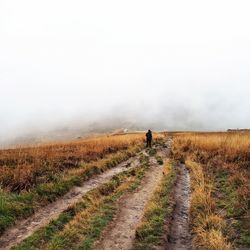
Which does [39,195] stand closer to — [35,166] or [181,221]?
[35,166]

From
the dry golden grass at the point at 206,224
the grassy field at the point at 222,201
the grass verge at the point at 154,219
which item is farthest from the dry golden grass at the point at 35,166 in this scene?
the dry golden grass at the point at 206,224

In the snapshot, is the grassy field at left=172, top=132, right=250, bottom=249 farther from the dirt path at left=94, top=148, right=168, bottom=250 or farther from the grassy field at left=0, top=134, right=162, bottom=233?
the grassy field at left=0, top=134, right=162, bottom=233

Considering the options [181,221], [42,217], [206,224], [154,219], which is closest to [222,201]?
[181,221]

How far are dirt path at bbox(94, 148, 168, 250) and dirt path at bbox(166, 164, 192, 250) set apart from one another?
4.17 feet

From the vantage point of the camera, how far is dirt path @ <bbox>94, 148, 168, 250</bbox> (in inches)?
501

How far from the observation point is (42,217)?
50.2 feet

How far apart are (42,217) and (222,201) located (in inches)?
294

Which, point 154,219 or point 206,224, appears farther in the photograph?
point 154,219

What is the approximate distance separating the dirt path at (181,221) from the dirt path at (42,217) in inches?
169

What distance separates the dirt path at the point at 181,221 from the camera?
1291 centimetres

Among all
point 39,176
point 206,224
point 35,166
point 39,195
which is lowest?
point 206,224

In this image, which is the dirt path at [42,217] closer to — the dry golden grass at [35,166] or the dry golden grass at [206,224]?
the dry golden grass at [35,166]

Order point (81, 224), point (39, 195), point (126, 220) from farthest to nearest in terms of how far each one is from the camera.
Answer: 1. point (39, 195)
2. point (126, 220)
3. point (81, 224)

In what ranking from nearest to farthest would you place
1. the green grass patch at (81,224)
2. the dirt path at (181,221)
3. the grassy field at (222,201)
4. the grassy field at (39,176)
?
1. the green grass patch at (81,224)
2. the grassy field at (222,201)
3. the dirt path at (181,221)
4. the grassy field at (39,176)
